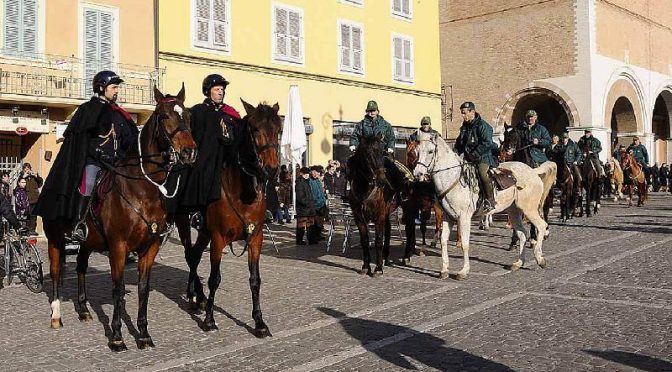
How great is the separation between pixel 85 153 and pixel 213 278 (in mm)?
1856

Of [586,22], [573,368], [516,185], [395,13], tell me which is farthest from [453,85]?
[573,368]

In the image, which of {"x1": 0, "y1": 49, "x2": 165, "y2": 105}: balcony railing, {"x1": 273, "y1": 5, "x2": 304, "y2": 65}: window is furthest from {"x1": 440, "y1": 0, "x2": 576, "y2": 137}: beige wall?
{"x1": 0, "y1": 49, "x2": 165, "y2": 105}: balcony railing

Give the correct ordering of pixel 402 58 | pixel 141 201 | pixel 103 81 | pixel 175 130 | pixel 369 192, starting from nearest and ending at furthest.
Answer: pixel 175 130
pixel 141 201
pixel 103 81
pixel 369 192
pixel 402 58

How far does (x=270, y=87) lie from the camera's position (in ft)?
73.5

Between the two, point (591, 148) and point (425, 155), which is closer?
point (425, 155)

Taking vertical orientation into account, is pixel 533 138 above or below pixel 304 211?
above

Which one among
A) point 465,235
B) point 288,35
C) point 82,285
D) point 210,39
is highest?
point 288,35

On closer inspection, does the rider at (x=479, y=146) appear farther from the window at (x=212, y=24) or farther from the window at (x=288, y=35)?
the window at (x=288, y=35)

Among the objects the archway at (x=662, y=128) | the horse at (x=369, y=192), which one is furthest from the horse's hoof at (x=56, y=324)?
the archway at (x=662, y=128)

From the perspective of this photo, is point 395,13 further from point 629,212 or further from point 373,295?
point 373,295

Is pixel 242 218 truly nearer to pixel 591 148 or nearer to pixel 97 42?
pixel 97 42

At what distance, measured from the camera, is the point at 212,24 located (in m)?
20.8

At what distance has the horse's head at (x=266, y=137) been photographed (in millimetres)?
6566

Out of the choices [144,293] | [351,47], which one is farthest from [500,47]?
[144,293]
